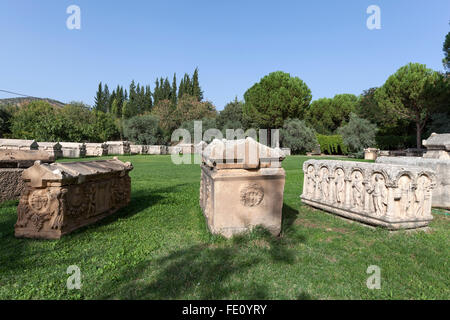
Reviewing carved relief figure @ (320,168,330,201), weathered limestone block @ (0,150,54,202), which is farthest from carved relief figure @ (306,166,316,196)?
weathered limestone block @ (0,150,54,202)

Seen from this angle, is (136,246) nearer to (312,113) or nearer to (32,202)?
(32,202)

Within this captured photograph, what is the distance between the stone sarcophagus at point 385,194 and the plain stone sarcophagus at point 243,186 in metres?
1.66

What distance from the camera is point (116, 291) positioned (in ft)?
7.24

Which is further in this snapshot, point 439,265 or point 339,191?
point 339,191

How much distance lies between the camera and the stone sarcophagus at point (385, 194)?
3764 millimetres

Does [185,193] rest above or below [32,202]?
below

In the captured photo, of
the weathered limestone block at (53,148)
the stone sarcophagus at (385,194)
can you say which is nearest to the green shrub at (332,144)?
the weathered limestone block at (53,148)

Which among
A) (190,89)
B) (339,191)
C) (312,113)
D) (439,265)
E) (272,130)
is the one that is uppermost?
(190,89)

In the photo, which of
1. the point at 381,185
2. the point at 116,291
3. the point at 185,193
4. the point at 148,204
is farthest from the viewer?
the point at 185,193

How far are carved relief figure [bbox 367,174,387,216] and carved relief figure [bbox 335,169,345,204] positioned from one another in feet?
2.07

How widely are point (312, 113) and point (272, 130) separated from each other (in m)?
15.2

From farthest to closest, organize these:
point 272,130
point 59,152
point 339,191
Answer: point 272,130
point 59,152
point 339,191

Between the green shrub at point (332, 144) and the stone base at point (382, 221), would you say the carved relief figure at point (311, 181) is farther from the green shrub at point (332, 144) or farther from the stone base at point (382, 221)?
the green shrub at point (332, 144)

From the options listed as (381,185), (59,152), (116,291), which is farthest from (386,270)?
(59,152)
